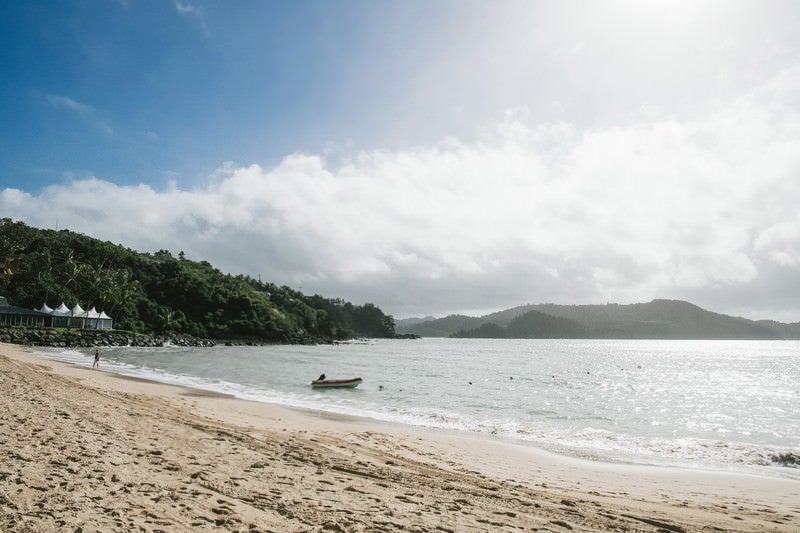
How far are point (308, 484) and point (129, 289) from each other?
95.8 m

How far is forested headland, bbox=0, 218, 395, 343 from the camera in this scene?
8156 centimetres

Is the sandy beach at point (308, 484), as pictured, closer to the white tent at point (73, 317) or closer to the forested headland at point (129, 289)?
the white tent at point (73, 317)

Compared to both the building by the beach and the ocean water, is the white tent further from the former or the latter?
the ocean water

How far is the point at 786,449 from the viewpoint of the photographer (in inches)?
689

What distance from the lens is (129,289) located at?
89.0m

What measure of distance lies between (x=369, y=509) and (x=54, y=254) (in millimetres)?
119202

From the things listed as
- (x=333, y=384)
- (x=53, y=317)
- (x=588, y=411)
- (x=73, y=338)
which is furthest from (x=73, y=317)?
(x=588, y=411)

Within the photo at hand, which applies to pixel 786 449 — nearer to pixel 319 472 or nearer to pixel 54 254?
pixel 319 472

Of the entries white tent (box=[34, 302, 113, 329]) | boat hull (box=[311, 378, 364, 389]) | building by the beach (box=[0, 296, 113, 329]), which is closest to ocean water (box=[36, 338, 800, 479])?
boat hull (box=[311, 378, 364, 389])

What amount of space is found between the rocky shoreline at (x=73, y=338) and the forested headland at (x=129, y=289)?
455 inches

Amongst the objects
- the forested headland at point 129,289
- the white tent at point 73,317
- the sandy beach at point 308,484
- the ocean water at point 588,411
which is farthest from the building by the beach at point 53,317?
the sandy beach at point 308,484

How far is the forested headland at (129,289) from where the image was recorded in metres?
81.6

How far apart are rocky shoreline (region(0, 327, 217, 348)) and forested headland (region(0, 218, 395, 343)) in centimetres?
1155

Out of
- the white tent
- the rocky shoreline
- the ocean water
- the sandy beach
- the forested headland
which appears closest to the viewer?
the sandy beach
